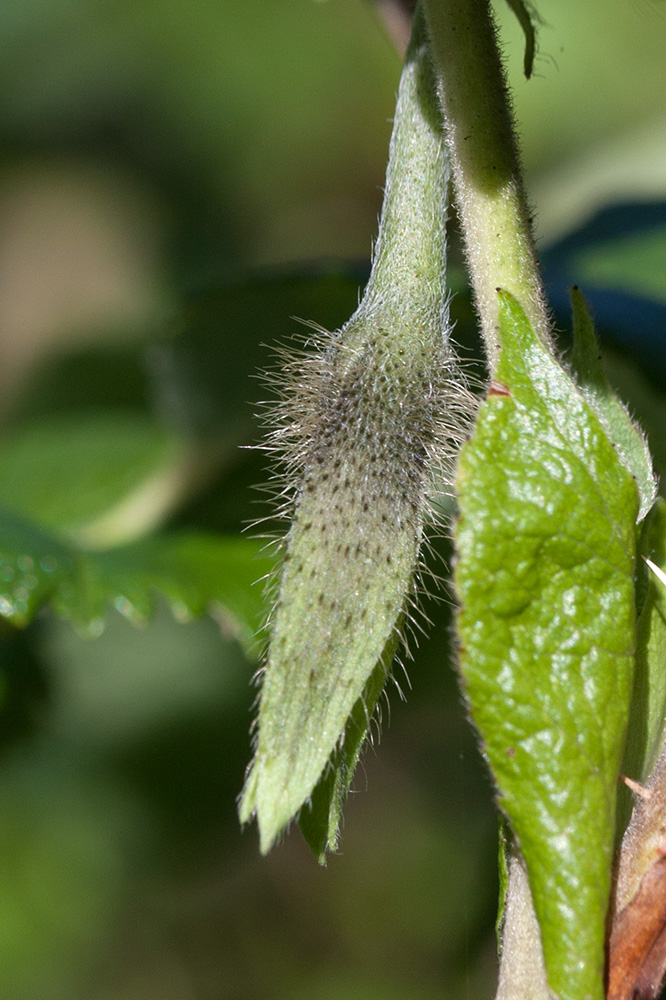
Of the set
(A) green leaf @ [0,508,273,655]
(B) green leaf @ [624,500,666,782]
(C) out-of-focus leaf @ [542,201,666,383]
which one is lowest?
(A) green leaf @ [0,508,273,655]

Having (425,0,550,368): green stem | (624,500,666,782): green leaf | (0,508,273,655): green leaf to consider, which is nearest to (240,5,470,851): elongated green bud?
(425,0,550,368): green stem

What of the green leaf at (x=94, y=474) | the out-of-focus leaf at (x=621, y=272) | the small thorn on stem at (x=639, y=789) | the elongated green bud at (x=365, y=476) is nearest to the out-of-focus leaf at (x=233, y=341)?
the green leaf at (x=94, y=474)

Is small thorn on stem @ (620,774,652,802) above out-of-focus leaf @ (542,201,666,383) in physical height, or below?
below

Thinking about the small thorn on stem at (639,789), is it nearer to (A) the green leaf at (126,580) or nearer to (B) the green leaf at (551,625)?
(B) the green leaf at (551,625)

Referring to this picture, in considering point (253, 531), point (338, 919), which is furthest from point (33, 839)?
point (253, 531)

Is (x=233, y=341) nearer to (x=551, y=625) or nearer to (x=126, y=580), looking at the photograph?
(x=126, y=580)

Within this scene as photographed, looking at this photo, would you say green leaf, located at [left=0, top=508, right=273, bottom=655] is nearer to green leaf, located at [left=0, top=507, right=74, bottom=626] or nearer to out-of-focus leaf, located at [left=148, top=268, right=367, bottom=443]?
green leaf, located at [left=0, top=507, right=74, bottom=626]
